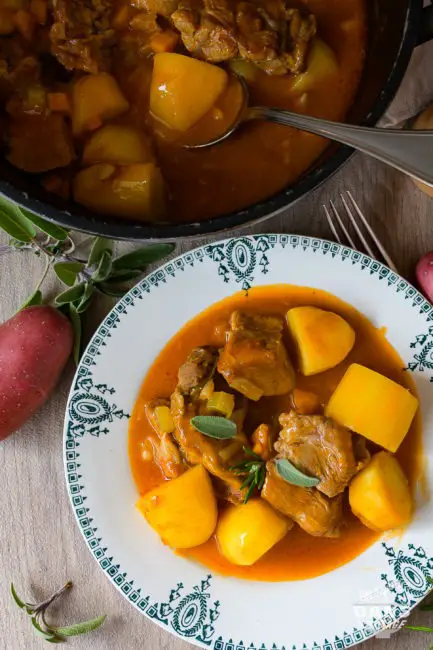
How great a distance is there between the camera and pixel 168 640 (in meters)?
1.94

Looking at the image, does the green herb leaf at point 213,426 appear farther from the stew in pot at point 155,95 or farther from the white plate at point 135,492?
the stew in pot at point 155,95

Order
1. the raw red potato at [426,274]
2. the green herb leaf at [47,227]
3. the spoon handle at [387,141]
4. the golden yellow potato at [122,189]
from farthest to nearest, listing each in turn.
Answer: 1. the raw red potato at [426,274]
2. the green herb leaf at [47,227]
3. the golden yellow potato at [122,189]
4. the spoon handle at [387,141]

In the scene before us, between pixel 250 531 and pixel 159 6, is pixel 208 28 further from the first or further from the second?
pixel 250 531

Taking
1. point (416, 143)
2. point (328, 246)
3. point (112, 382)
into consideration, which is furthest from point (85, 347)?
point (416, 143)

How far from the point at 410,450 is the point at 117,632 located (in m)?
0.94

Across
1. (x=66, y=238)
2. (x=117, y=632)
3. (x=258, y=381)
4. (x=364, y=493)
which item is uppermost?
(x=66, y=238)

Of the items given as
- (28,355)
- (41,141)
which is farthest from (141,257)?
(41,141)

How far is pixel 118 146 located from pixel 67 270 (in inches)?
19.1

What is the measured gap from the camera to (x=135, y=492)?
189 centimetres

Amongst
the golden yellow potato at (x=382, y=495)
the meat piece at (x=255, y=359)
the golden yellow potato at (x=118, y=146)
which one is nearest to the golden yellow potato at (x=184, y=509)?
the meat piece at (x=255, y=359)

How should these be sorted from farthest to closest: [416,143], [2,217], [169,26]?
1. [2,217]
2. [169,26]
3. [416,143]

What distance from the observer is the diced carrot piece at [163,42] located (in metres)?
1.41

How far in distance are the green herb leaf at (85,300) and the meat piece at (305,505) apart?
0.64m

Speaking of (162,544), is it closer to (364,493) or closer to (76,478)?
(76,478)
